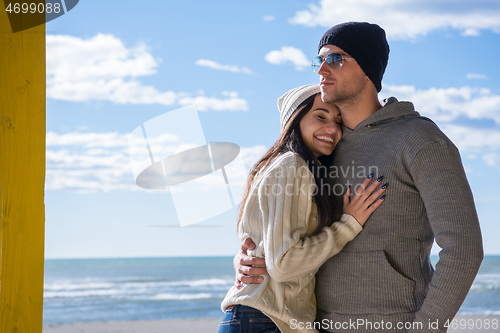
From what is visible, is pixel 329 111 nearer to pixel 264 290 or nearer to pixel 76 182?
pixel 264 290

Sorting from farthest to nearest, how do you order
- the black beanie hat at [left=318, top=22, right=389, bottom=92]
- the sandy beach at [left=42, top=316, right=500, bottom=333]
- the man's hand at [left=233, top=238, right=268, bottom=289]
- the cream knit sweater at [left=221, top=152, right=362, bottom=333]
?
the sandy beach at [left=42, top=316, right=500, bottom=333]
the black beanie hat at [left=318, top=22, right=389, bottom=92]
the man's hand at [left=233, top=238, right=268, bottom=289]
the cream knit sweater at [left=221, top=152, right=362, bottom=333]

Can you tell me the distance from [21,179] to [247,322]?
1059 millimetres

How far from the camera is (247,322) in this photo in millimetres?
1824

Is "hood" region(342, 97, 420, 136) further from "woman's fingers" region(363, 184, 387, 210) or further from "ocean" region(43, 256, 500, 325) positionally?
"ocean" region(43, 256, 500, 325)


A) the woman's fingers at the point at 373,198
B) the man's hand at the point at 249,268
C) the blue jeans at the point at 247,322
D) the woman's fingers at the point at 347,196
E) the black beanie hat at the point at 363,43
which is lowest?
the blue jeans at the point at 247,322

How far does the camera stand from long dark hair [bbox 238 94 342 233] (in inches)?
76.7

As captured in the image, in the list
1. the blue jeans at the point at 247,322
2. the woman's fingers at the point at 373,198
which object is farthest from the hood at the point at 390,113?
the blue jeans at the point at 247,322

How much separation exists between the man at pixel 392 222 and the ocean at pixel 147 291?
37.4 feet

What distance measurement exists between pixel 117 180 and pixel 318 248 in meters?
27.6

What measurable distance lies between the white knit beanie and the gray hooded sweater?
40 centimetres

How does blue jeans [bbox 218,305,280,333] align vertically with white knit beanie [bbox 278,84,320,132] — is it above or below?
below

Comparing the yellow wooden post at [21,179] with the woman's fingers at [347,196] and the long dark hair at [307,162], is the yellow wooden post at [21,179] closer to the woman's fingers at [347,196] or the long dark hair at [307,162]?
the long dark hair at [307,162]

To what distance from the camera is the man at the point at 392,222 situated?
66.1 inches

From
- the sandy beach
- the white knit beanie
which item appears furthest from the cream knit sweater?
the sandy beach
